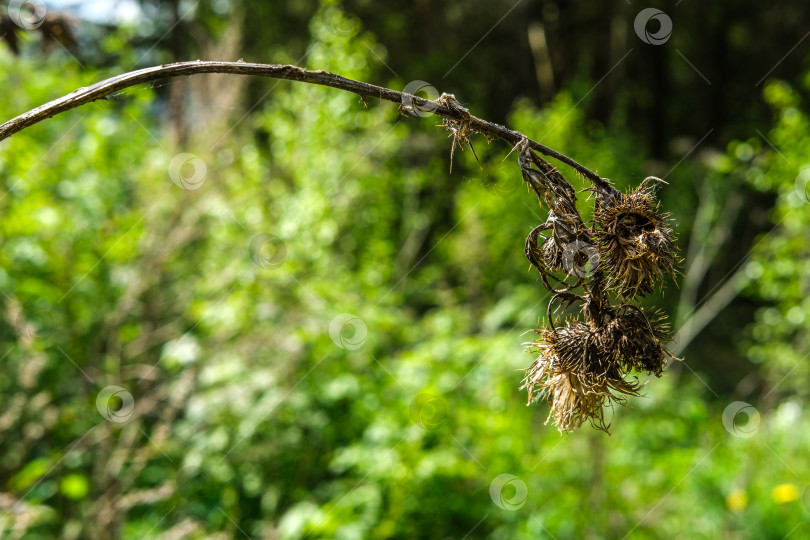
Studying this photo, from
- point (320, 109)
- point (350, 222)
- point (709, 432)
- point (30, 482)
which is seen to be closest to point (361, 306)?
point (350, 222)

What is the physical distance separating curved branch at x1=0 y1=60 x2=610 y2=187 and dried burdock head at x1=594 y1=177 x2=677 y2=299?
0.08 m

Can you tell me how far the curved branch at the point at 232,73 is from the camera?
1033 millimetres

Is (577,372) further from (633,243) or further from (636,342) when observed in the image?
(633,243)

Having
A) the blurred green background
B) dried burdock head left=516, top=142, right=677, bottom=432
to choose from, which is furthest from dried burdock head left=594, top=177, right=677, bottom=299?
the blurred green background

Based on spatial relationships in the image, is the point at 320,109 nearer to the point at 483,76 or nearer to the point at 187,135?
the point at 187,135

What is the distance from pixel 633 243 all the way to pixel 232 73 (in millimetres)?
677

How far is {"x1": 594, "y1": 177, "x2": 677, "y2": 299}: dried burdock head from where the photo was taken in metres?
1.18

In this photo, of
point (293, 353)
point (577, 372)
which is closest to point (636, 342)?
point (577, 372)

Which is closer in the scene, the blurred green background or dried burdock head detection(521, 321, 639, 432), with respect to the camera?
dried burdock head detection(521, 321, 639, 432)

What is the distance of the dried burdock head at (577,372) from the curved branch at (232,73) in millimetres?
275

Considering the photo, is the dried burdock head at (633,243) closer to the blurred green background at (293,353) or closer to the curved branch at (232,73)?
the curved branch at (232,73)

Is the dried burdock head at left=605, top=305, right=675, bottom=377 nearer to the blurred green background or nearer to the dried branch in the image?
the dried branch

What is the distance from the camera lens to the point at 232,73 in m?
1.10

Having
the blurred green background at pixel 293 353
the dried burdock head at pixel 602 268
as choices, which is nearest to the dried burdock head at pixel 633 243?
the dried burdock head at pixel 602 268
